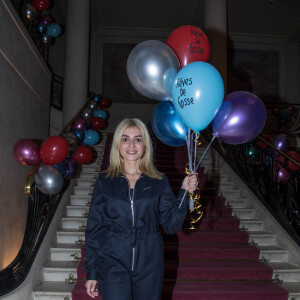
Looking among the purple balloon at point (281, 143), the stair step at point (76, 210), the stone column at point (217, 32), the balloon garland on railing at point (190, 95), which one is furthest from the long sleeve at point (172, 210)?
the stone column at point (217, 32)

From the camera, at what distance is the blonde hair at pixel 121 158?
2.13 metres

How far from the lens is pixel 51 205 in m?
4.67

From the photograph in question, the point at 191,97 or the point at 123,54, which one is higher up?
the point at 123,54

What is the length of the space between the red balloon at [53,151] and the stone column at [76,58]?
434 cm

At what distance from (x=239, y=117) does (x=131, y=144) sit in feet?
3.29

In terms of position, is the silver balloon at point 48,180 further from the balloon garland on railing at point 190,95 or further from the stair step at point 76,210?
the balloon garland on railing at point 190,95

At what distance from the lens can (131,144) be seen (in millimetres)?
2127

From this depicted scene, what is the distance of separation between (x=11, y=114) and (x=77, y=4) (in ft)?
16.4

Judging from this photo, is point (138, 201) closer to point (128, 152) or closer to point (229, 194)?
point (128, 152)

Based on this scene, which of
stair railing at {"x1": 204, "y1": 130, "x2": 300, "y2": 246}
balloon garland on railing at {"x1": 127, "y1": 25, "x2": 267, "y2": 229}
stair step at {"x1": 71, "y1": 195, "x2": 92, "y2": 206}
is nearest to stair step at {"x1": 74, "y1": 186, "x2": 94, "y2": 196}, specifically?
stair step at {"x1": 71, "y1": 195, "x2": 92, "y2": 206}

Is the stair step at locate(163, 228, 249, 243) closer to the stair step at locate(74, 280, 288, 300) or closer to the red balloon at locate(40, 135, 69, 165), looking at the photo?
the stair step at locate(74, 280, 288, 300)

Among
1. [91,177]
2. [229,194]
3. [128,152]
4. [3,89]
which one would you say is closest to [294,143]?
[229,194]

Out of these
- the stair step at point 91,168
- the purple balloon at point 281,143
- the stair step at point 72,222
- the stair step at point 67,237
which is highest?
the purple balloon at point 281,143

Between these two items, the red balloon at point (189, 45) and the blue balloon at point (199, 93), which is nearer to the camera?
the blue balloon at point (199, 93)
